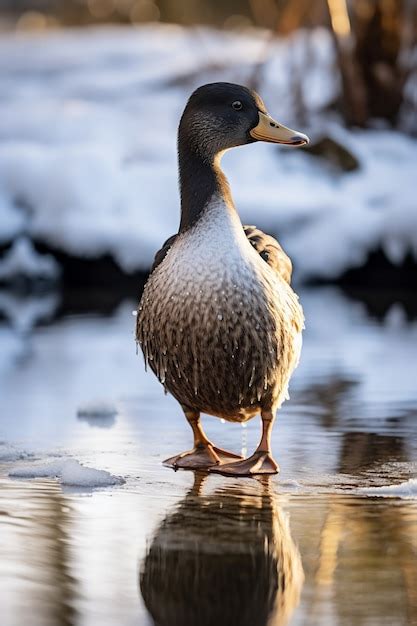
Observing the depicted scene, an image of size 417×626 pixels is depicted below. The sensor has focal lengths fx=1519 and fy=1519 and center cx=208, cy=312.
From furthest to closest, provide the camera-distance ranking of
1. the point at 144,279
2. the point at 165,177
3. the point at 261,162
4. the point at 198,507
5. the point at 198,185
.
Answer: the point at 261,162, the point at 165,177, the point at 144,279, the point at 198,185, the point at 198,507

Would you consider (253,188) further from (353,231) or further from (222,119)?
(222,119)

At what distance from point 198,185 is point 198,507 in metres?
1.48

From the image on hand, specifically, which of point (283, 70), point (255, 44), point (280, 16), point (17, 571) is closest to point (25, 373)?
point (17, 571)

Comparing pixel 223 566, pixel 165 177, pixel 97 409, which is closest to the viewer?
pixel 223 566

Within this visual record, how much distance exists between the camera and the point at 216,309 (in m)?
5.51

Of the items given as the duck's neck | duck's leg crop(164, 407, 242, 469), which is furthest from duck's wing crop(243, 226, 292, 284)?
duck's leg crop(164, 407, 242, 469)

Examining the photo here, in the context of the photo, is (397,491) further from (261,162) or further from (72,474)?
(261,162)

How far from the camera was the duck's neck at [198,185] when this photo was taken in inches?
226

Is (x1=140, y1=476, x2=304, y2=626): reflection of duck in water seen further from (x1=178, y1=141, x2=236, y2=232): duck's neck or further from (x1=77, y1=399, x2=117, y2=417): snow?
(x1=77, y1=399, x2=117, y2=417): snow

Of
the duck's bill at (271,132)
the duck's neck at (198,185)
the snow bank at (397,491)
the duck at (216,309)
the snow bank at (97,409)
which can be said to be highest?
the duck's bill at (271,132)

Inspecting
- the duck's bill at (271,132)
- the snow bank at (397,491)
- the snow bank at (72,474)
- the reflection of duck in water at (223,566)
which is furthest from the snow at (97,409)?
the snow bank at (397,491)

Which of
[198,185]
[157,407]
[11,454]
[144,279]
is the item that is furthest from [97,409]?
[144,279]

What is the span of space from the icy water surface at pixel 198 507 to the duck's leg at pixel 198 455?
110mm

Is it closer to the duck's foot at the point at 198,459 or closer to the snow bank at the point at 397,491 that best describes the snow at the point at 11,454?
the duck's foot at the point at 198,459
